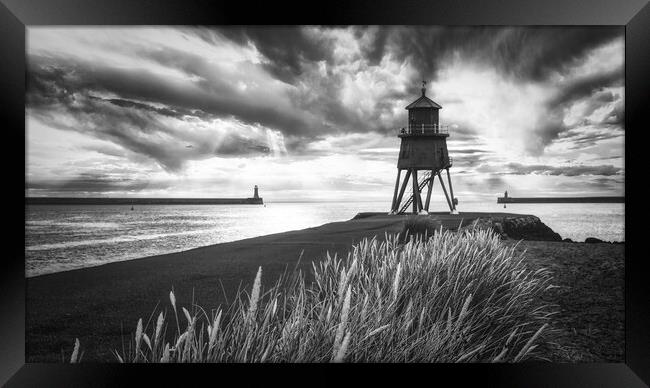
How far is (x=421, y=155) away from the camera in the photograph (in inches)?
300

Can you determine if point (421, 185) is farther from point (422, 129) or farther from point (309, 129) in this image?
point (309, 129)

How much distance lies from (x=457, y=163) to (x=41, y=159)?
4378 mm

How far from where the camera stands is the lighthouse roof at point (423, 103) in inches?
186

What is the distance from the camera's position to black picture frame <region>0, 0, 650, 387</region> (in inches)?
127

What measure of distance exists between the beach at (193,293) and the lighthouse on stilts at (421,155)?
169 cm

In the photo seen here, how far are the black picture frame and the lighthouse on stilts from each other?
1437 millimetres

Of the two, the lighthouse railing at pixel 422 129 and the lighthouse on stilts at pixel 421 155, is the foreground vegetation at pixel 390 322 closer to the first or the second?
the lighthouse on stilts at pixel 421 155

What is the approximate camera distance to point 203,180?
4906 millimetres

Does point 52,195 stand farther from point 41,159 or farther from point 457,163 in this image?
point 457,163

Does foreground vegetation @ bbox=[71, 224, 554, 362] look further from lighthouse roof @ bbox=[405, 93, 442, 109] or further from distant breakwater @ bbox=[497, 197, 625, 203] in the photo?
lighthouse roof @ bbox=[405, 93, 442, 109]

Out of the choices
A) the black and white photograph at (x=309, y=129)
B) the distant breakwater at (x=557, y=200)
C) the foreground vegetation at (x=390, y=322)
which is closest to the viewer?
the foreground vegetation at (x=390, y=322)
